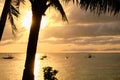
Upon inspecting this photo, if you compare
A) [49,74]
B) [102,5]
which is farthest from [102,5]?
[49,74]

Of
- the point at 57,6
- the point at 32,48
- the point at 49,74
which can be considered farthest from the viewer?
the point at 49,74

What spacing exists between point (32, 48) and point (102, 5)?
245 centimetres

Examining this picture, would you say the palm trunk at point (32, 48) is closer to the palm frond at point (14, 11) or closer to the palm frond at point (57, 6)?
the palm frond at point (57, 6)

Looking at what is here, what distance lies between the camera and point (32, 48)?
11094 mm

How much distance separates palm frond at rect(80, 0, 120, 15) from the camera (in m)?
10.4

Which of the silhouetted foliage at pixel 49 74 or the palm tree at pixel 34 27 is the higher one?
the palm tree at pixel 34 27

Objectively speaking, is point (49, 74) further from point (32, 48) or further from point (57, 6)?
point (57, 6)

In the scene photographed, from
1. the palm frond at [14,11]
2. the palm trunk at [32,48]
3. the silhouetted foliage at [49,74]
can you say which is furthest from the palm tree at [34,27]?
the silhouetted foliage at [49,74]

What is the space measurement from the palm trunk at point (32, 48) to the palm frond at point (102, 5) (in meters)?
1.62

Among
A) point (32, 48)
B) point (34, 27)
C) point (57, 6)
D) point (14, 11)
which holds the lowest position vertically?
point (32, 48)

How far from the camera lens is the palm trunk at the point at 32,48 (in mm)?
10945

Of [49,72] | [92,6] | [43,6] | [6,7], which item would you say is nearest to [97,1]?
[92,6]

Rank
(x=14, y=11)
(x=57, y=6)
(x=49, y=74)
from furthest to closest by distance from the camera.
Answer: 1. (x=49, y=74)
2. (x=57, y=6)
3. (x=14, y=11)

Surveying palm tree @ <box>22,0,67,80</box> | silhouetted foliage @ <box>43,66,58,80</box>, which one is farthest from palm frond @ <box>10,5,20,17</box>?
silhouetted foliage @ <box>43,66,58,80</box>
